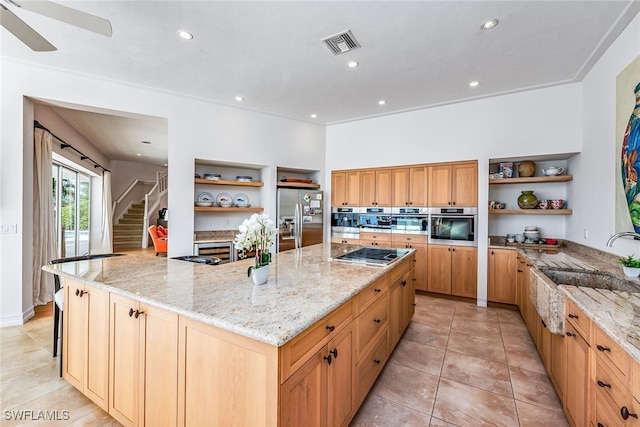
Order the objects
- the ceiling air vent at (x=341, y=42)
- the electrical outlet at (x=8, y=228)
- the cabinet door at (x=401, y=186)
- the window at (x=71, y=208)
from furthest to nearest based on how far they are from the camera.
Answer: the window at (x=71, y=208)
the cabinet door at (x=401, y=186)
the electrical outlet at (x=8, y=228)
the ceiling air vent at (x=341, y=42)

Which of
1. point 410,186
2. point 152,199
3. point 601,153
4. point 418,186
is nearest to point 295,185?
point 410,186

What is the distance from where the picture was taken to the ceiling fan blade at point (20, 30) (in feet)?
5.42

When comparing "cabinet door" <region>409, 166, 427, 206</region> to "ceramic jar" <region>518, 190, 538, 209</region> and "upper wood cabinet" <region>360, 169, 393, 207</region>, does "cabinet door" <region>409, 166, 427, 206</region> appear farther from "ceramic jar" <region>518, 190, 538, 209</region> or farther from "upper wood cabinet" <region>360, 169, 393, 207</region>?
"ceramic jar" <region>518, 190, 538, 209</region>

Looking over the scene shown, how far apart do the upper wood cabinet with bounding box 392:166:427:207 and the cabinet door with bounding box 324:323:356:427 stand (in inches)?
126

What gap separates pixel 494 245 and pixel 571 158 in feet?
5.04

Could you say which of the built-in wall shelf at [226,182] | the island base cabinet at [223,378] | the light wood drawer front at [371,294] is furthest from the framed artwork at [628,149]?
the built-in wall shelf at [226,182]

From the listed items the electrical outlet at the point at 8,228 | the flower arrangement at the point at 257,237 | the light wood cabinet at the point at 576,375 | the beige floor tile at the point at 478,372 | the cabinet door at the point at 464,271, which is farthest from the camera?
the cabinet door at the point at 464,271

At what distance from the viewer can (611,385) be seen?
114 centimetres

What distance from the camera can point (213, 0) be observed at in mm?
2076

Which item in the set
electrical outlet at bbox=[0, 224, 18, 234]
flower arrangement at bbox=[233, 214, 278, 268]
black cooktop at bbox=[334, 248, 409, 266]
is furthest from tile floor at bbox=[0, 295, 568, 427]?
flower arrangement at bbox=[233, 214, 278, 268]

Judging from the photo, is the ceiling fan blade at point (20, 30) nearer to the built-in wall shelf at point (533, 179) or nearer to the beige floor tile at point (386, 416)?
the beige floor tile at point (386, 416)

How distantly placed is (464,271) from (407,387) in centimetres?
245

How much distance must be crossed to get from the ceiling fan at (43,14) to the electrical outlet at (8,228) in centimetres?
226

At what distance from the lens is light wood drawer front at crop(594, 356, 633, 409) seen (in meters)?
1.05
